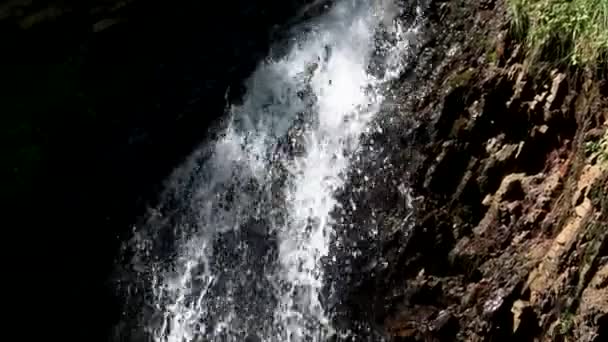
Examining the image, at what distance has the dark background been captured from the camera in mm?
6258

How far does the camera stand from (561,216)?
4.15m

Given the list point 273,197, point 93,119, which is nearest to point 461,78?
point 273,197

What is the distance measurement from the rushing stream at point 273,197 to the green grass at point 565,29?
107 cm

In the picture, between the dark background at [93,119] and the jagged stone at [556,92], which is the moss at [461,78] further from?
the dark background at [93,119]

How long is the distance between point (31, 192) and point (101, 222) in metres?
0.71

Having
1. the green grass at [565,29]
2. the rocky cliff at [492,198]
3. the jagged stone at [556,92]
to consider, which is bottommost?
the rocky cliff at [492,198]

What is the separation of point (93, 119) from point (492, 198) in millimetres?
3577

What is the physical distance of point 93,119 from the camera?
693 centimetres

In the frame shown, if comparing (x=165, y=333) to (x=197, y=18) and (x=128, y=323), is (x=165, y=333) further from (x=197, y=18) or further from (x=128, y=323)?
(x=197, y=18)

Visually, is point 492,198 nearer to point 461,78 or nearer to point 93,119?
point 461,78

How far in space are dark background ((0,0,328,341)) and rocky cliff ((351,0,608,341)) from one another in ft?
Answer: 6.05

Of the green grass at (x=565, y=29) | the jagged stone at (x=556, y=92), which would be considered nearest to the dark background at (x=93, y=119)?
the green grass at (x=565, y=29)

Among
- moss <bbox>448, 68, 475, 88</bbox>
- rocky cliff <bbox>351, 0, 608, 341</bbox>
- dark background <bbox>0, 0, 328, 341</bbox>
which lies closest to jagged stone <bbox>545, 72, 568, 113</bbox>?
rocky cliff <bbox>351, 0, 608, 341</bbox>

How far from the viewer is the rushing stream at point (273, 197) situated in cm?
532
